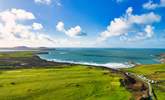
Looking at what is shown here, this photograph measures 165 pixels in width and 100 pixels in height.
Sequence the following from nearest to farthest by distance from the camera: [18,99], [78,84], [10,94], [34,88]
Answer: [18,99], [10,94], [34,88], [78,84]

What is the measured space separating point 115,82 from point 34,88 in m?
30.0

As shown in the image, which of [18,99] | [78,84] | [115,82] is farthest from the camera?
[115,82]

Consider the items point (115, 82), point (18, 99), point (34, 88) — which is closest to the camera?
point (18, 99)

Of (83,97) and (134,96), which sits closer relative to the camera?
(83,97)

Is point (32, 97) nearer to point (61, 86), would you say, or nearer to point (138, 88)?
point (61, 86)

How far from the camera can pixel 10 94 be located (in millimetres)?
66000

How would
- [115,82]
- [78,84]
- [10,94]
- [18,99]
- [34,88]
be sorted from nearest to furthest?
[18,99] < [10,94] < [34,88] < [78,84] < [115,82]

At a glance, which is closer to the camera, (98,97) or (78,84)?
(98,97)

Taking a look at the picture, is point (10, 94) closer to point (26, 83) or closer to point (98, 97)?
point (26, 83)

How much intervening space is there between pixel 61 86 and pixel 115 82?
2123cm

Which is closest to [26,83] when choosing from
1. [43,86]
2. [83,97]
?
[43,86]

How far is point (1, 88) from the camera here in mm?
73375

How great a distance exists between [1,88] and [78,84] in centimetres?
2449

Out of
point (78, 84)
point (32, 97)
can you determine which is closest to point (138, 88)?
point (78, 84)
